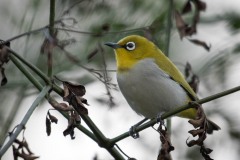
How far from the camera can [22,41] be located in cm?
337

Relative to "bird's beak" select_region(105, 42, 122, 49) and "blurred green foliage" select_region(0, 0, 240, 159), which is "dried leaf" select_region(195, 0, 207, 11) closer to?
"blurred green foliage" select_region(0, 0, 240, 159)

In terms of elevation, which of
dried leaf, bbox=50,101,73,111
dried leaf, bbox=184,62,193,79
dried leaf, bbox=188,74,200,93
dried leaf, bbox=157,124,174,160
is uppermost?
dried leaf, bbox=184,62,193,79

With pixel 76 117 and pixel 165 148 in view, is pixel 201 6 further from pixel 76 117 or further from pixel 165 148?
pixel 76 117

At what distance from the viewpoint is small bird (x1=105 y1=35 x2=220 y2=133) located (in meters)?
3.83

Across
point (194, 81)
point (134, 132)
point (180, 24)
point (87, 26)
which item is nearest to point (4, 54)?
point (134, 132)

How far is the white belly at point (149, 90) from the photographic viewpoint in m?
3.83

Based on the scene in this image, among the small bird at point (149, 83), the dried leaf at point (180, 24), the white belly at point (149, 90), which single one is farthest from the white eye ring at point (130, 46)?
the dried leaf at point (180, 24)

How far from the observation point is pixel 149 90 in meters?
3.83

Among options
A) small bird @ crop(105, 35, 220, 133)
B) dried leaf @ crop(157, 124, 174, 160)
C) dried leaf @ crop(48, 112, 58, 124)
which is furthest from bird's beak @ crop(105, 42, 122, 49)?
dried leaf @ crop(48, 112, 58, 124)

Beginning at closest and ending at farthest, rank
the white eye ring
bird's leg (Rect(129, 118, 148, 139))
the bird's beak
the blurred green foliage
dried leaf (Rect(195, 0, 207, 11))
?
bird's leg (Rect(129, 118, 148, 139)) < dried leaf (Rect(195, 0, 207, 11)) < the blurred green foliage < the bird's beak < the white eye ring

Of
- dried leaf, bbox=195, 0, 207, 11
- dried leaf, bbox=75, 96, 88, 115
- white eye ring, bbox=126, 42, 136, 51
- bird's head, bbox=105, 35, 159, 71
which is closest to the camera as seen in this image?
dried leaf, bbox=75, 96, 88, 115

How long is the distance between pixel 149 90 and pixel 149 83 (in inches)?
2.4

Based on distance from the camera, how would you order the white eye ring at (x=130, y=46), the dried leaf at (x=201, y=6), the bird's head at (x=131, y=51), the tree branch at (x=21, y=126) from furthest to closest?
the white eye ring at (x=130, y=46)
the bird's head at (x=131, y=51)
the dried leaf at (x=201, y=6)
the tree branch at (x=21, y=126)

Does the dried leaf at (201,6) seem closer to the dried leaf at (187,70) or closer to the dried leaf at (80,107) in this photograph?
the dried leaf at (187,70)
